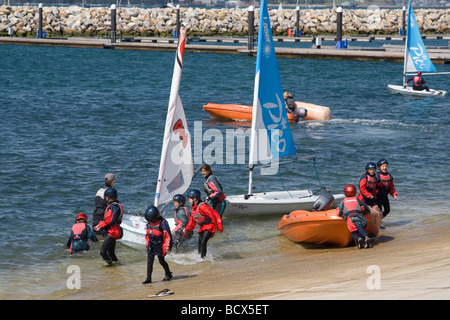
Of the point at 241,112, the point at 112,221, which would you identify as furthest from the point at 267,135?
the point at 241,112

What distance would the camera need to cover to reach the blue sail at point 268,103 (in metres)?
15.2

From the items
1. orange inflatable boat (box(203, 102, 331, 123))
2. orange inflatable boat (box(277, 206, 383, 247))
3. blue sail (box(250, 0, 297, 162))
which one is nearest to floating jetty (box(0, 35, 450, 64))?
orange inflatable boat (box(203, 102, 331, 123))

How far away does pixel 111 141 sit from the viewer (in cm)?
2511

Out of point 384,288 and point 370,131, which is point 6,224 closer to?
point 384,288

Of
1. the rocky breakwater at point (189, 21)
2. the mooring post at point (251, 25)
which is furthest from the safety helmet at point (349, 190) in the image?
the rocky breakwater at point (189, 21)

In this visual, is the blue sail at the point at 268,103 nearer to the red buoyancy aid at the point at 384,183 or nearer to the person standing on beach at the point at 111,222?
the red buoyancy aid at the point at 384,183

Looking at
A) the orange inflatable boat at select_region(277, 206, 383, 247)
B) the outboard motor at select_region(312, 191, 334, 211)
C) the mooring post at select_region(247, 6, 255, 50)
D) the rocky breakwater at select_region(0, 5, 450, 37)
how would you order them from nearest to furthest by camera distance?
the orange inflatable boat at select_region(277, 206, 383, 247) < the outboard motor at select_region(312, 191, 334, 211) < the mooring post at select_region(247, 6, 255, 50) < the rocky breakwater at select_region(0, 5, 450, 37)

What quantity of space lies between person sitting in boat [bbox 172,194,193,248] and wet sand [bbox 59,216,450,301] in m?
0.60

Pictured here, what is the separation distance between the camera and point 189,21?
85.5m

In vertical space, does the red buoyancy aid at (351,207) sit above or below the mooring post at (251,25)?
below

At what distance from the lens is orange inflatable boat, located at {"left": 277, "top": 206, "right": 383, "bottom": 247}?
1300 cm

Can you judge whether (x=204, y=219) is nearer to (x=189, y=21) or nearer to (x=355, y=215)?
(x=355, y=215)

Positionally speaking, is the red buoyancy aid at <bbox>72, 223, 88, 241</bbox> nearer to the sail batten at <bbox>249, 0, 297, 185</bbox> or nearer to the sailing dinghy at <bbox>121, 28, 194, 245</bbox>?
the sailing dinghy at <bbox>121, 28, 194, 245</bbox>
